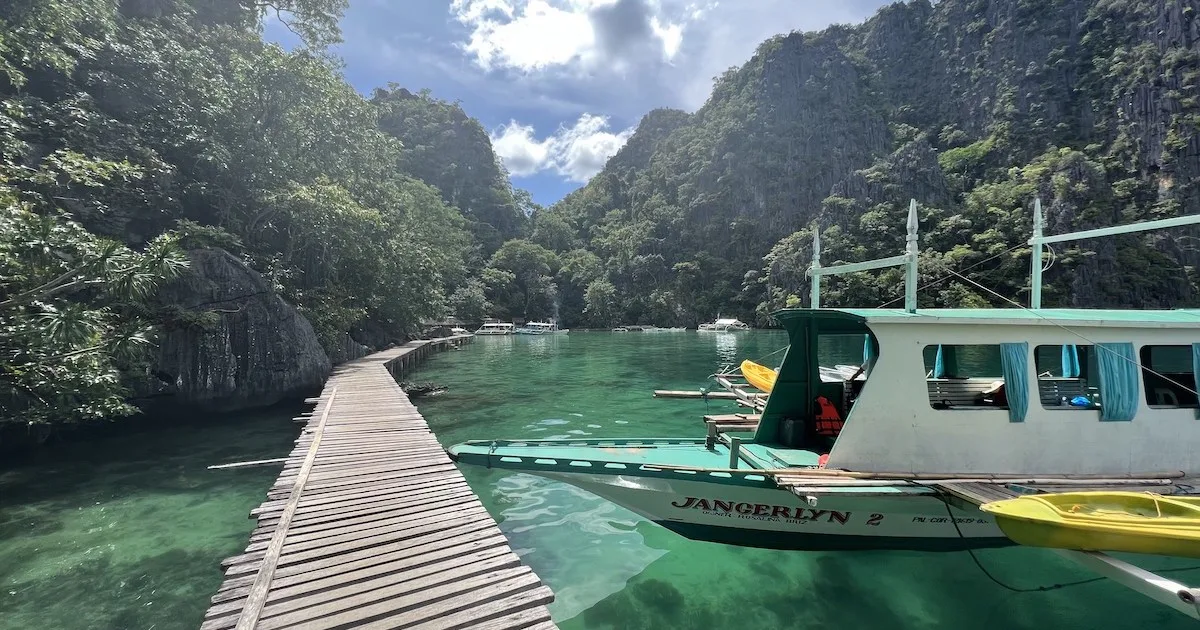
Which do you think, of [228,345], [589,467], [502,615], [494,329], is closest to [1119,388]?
[589,467]

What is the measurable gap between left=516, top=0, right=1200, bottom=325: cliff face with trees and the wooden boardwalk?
177ft

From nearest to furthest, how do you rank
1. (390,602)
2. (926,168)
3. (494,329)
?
A: (390,602)
(494,329)
(926,168)

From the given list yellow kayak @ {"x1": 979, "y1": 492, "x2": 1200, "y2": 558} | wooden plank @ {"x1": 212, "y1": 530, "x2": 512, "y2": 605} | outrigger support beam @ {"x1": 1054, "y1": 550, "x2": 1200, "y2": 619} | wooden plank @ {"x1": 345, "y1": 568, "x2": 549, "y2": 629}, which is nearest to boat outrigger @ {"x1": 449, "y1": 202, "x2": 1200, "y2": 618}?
yellow kayak @ {"x1": 979, "y1": 492, "x2": 1200, "y2": 558}

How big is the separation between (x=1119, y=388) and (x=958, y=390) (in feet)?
6.70

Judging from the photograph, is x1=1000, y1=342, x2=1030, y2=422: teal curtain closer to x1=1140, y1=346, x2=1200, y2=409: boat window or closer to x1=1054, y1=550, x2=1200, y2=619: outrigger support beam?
x1=1140, y1=346, x2=1200, y2=409: boat window

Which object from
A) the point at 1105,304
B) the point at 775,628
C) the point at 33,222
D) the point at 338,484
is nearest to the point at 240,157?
the point at 33,222

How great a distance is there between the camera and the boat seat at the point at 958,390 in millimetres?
7488

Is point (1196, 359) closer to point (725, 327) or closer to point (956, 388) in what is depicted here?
point (956, 388)

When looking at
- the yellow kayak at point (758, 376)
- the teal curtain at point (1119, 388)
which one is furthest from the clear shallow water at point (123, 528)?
the yellow kayak at point (758, 376)

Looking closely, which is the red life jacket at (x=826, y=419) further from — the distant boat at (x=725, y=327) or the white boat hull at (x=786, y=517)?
the distant boat at (x=725, y=327)

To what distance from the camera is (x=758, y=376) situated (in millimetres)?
15656

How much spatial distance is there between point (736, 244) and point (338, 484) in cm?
8978

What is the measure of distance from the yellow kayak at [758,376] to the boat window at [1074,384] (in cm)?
695

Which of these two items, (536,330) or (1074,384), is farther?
(536,330)
